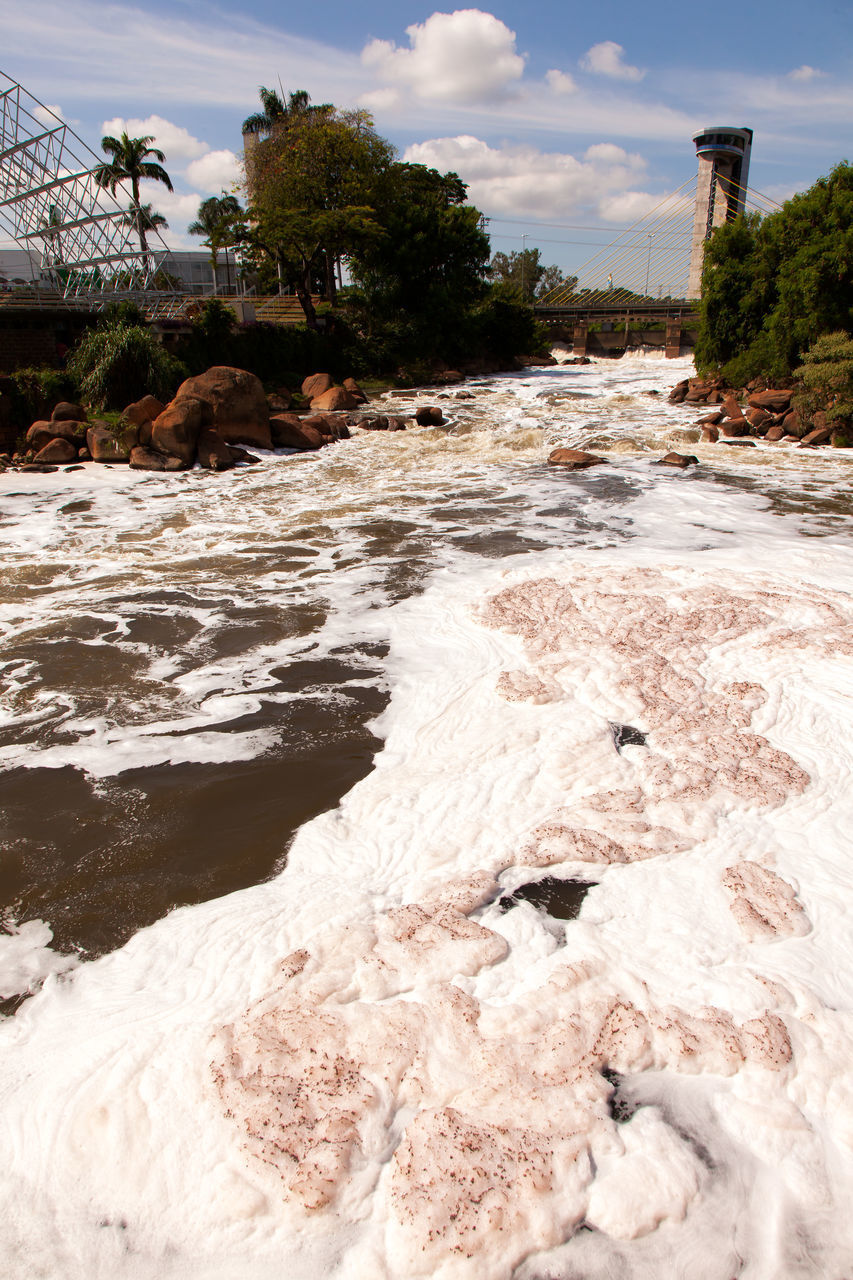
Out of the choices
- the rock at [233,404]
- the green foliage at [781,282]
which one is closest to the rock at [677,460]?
the green foliage at [781,282]

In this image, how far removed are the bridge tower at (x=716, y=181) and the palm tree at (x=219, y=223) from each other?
30.8 metres

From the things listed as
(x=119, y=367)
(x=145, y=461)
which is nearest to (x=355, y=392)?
(x=119, y=367)

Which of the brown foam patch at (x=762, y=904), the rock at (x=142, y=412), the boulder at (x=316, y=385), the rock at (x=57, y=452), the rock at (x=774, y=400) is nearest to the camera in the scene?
the brown foam patch at (x=762, y=904)

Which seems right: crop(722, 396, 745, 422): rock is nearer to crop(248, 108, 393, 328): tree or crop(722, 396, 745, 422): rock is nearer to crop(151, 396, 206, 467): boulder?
crop(151, 396, 206, 467): boulder

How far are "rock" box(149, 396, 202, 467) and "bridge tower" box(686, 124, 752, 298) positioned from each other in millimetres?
48122

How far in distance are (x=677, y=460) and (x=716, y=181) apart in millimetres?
54223

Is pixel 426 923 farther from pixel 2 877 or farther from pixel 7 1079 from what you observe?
pixel 2 877

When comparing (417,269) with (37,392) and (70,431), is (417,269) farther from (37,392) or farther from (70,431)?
(70,431)

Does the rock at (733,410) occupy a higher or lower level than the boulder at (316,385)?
lower

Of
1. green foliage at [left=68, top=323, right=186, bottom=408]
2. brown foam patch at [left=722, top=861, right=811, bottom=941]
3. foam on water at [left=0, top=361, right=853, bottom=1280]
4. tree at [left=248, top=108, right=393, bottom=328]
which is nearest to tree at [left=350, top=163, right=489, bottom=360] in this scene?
tree at [left=248, top=108, right=393, bottom=328]

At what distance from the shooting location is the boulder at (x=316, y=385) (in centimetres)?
2238

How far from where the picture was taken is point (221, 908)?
3412mm

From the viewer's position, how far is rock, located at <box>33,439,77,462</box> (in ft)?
45.5

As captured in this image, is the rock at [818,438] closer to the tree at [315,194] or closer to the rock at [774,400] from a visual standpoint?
the rock at [774,400]
